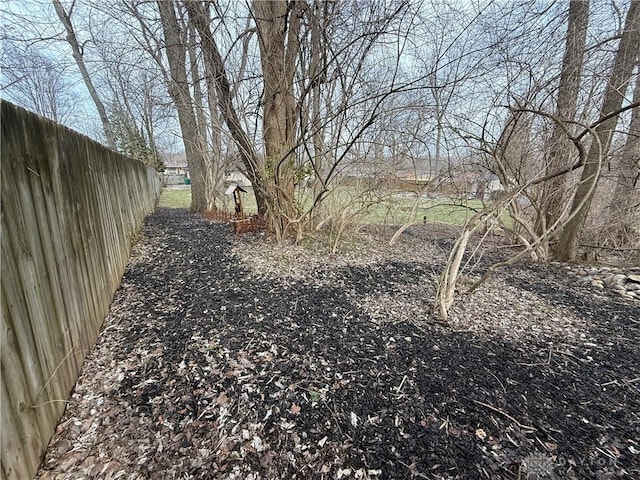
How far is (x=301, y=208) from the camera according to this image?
4637mm

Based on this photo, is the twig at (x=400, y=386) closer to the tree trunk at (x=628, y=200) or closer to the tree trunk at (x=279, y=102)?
the tree trunk at (x=279, y=102)

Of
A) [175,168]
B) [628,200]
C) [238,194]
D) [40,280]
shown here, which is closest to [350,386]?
[40,280]

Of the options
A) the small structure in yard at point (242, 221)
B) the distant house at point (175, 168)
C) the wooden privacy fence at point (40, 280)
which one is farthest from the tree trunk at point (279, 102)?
the distant house at point (175, 168)

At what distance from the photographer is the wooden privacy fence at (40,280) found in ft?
3.43

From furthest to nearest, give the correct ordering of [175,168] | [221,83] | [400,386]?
[175,168] < [221,83] < [400,386]

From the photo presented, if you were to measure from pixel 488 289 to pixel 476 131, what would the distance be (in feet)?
7.15

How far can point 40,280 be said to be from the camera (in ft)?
4.17

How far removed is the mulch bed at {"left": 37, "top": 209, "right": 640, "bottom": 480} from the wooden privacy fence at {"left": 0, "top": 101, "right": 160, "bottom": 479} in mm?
192

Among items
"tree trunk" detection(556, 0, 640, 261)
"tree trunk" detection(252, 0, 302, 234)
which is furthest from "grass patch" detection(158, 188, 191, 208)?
"tree trunk" detection(556, 0, 640, 261)

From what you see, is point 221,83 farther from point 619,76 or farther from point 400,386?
point 619,76

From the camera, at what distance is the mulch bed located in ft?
4.09

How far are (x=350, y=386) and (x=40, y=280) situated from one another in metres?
1.60

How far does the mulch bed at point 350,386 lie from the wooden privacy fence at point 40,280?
0.19 metres

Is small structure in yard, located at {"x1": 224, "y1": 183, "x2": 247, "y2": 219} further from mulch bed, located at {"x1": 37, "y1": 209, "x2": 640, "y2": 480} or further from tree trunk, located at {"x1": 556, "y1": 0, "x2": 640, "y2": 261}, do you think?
tree trunk, located at {"x1": 556, "y1": 0, "x2": 640, "y2": 261}
